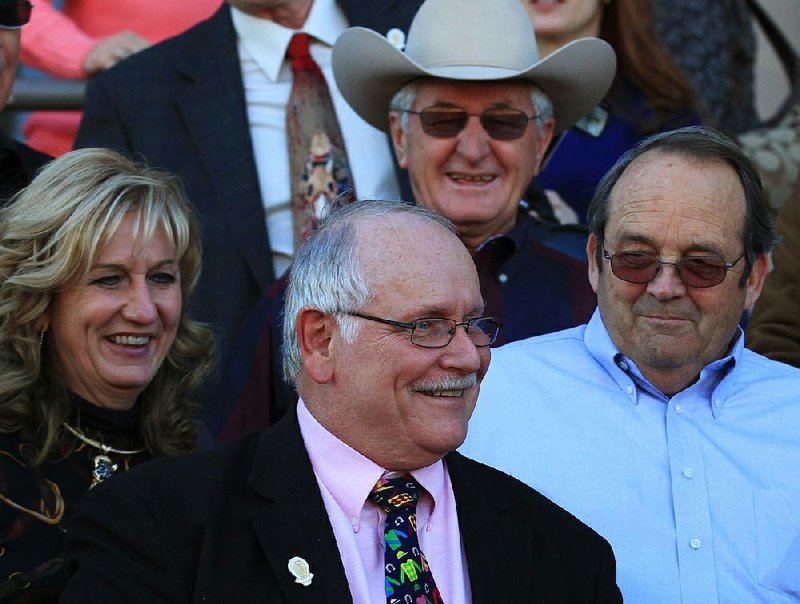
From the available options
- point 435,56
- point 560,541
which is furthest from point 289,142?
point 560,541

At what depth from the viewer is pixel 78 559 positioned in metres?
3.16

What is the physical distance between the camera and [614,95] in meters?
5.35

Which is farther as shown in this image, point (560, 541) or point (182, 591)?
point (560, 541)

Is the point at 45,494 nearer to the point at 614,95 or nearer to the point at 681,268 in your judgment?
the point at 681,268

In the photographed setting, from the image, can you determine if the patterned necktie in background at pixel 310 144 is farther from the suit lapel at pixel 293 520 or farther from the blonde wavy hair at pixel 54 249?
the suit lapel at pixel 293 520

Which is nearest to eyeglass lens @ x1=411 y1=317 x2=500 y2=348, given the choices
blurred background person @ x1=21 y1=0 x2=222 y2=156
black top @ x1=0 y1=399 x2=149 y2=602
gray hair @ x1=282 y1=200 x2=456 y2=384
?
gray hair @ x1=282 y1=200 x2=456 y2=384

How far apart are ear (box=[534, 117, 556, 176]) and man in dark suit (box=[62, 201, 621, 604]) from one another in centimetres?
139

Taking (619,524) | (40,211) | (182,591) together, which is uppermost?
(40,211)

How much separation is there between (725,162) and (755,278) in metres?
0.31

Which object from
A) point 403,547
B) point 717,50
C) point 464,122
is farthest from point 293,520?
point 717,50

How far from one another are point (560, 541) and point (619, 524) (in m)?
0.38

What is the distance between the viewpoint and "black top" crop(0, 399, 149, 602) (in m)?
3.60

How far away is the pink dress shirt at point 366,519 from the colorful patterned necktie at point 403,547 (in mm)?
28

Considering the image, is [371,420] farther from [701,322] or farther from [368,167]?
[368,167]
